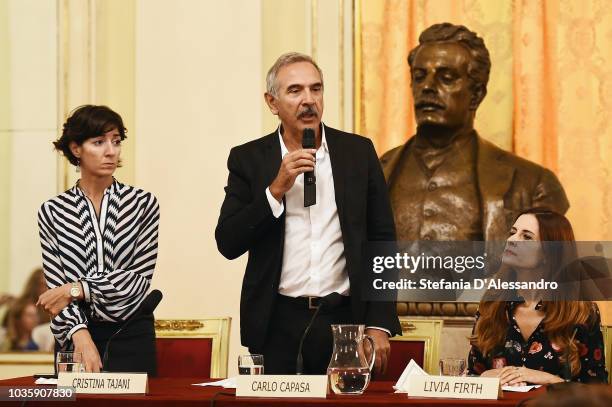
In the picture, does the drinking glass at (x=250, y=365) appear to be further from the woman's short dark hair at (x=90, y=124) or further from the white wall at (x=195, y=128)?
the white wall at (x=195, y=128)

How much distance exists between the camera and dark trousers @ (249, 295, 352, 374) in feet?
9.34

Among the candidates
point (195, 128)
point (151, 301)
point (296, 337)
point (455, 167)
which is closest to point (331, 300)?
point (296, 337)

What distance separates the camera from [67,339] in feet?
9.67

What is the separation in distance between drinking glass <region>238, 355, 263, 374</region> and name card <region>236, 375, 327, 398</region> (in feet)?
0.24

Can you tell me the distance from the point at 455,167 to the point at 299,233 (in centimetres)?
181

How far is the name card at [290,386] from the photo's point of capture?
2305 mm

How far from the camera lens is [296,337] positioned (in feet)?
9.36

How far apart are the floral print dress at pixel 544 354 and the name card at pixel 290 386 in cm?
76

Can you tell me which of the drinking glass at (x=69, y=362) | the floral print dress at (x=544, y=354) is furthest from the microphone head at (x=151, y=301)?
the floral print dress at (x=544, y=354)

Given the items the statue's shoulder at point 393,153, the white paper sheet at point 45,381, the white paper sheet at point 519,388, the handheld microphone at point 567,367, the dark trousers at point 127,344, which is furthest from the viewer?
the statue's shoulder at point 393,153

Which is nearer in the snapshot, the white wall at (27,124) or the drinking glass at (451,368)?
the drinking glass at (451,368)

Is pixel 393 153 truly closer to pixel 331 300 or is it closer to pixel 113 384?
pixel 331 300

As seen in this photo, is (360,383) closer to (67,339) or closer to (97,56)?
(67,339)

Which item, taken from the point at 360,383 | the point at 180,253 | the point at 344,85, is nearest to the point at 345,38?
the point at 344,85
